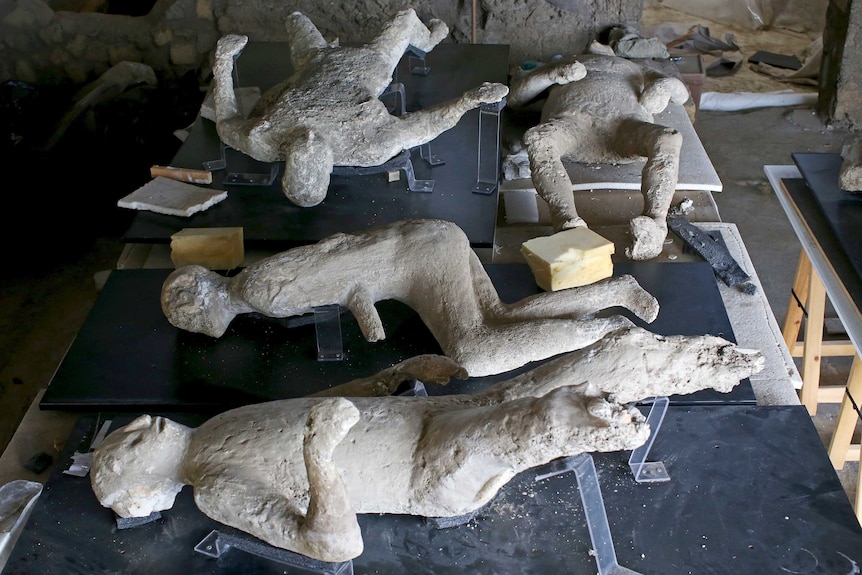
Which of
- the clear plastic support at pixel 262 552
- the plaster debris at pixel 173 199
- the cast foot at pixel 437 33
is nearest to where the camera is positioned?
the clear plastic support at pixel 262 552

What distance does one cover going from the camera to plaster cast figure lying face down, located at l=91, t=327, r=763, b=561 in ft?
6.12

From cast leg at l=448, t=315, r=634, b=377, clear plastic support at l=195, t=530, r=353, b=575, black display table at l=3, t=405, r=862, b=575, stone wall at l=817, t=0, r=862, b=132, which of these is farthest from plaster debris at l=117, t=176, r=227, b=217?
stone wall at l=817, t=0, r=862, b=132

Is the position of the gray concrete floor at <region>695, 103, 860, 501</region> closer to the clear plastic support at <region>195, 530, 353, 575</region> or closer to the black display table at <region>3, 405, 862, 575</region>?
the black display table at <region>3, 405, 862, 575</region>

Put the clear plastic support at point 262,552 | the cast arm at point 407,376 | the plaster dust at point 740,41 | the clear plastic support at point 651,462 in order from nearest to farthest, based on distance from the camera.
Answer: the clear plastic support at point 262,552
the clear plastic support at point 651,462
the cast arm at point 407,376
the plaster dust at point 740,41

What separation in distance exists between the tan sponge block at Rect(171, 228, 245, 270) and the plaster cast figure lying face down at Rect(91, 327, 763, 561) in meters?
1.11

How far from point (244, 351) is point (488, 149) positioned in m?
1.65

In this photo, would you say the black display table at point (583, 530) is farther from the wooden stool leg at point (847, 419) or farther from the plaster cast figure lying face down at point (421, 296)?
the wooden stool leg at point (847, 419)

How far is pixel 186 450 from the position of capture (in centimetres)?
221

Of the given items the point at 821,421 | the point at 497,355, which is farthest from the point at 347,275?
the point at 821,421

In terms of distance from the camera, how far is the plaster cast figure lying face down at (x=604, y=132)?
3340 millimetres

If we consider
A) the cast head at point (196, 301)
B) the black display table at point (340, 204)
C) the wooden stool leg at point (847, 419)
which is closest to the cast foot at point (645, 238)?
the black display table at point (340, 204)

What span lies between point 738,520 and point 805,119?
414 cm

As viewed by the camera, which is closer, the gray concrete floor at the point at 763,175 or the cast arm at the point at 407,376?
the cast arm at the point at 407,376

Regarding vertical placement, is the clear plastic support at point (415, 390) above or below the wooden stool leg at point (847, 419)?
above
